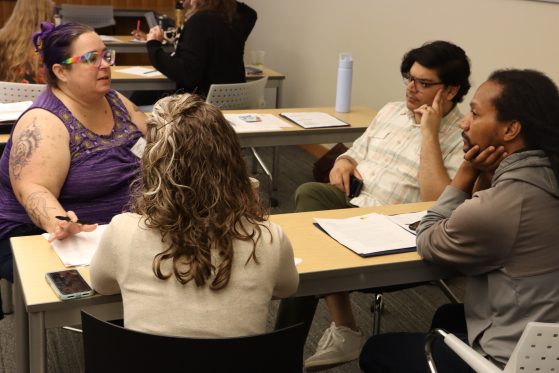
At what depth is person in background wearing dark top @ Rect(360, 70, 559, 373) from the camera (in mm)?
1886

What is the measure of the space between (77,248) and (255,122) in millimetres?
1825

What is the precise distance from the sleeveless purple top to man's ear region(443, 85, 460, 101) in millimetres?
1237

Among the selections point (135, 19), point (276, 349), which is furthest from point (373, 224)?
point (135, 19)

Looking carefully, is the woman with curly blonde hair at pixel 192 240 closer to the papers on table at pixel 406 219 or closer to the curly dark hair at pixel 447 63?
the papers on table at pixel 406 219

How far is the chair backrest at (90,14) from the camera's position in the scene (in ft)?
23.3

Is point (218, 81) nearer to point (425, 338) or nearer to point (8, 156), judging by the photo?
point (8, 156)

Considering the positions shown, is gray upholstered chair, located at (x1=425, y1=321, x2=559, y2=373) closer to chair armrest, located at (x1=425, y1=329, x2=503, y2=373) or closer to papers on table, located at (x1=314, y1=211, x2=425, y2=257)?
chair armrest, located at (x1=425, y1=329, x2=503, y2=373)

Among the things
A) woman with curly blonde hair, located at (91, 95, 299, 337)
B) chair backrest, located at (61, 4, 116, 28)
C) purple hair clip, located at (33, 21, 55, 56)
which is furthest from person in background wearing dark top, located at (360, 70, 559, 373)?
chair backrest, located at (61, 4, 116, 28)

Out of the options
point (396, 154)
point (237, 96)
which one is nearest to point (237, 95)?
point (237, 96)

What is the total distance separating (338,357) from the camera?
2.73 metres

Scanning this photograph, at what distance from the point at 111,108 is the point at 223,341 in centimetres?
155

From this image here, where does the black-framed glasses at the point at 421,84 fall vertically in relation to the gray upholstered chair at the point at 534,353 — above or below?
above

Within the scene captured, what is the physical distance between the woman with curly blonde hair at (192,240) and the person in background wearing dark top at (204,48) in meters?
2.56

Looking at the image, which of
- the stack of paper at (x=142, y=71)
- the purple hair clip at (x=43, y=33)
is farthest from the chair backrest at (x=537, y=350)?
the stack of paper at (x=142, y=71)
